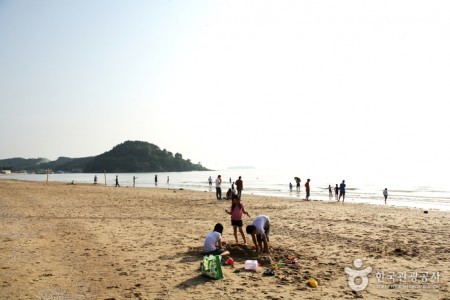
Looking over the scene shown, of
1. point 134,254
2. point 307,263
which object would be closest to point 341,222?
point 307,263

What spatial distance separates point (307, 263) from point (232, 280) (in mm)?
2578

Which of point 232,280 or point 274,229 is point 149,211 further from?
point 232,280

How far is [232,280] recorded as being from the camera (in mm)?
7449

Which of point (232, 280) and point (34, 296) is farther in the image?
point (232, 280)

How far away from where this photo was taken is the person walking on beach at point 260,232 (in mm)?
9312

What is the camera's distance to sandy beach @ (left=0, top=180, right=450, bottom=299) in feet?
22.4

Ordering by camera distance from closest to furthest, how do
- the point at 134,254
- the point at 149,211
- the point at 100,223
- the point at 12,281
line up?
the point at 12,281 < the point at 134,254 < the point at 100,223 < the point at 149,211

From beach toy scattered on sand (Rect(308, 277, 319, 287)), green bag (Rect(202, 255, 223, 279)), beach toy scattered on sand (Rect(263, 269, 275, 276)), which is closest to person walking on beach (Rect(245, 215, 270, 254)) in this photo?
beach toy scattered on sand (Rect(263, 269, 275, 276))

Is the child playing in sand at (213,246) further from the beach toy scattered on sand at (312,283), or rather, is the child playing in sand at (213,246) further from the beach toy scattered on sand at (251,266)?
the beach toy scattered on sand at (312,283)

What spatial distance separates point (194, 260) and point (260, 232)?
2.00 m
